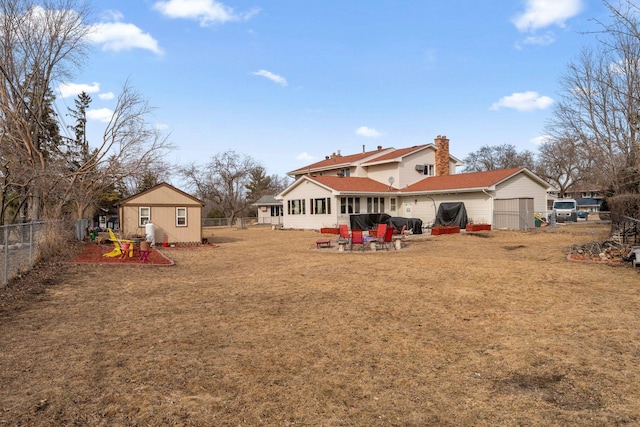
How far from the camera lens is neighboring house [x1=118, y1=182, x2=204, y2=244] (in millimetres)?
23000

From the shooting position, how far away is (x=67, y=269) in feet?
42.8

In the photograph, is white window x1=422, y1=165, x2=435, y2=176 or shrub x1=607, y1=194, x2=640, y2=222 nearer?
shrub x1=607, y1=194, x2=640, y2=222

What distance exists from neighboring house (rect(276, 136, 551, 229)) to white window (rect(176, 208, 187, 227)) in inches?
425

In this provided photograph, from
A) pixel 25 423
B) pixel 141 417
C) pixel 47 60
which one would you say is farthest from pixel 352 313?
pixel 47 60

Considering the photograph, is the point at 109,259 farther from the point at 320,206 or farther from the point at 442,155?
the point at 442,155

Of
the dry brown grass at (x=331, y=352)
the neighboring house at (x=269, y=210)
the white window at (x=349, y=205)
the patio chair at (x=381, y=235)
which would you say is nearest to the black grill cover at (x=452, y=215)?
the white window at (x=349, y=205)

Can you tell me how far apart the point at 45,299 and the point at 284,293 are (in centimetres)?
496

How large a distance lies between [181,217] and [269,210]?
31.5 meters

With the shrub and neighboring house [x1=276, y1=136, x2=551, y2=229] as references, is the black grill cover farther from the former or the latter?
the shrub

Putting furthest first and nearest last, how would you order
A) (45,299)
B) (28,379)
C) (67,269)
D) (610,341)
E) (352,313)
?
(67,269), (45,299), (352,313), (610,341), (28,379)

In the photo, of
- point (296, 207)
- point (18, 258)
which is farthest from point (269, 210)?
point (18, 258)

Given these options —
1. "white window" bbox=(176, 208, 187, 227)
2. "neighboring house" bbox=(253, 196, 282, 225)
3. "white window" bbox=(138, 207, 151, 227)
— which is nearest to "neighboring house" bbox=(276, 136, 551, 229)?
"white window" bbox=(176, 208, 187, 227)

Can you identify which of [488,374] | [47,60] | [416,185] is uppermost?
[47,60]

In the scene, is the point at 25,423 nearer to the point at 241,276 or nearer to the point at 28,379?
the point at 28,379
